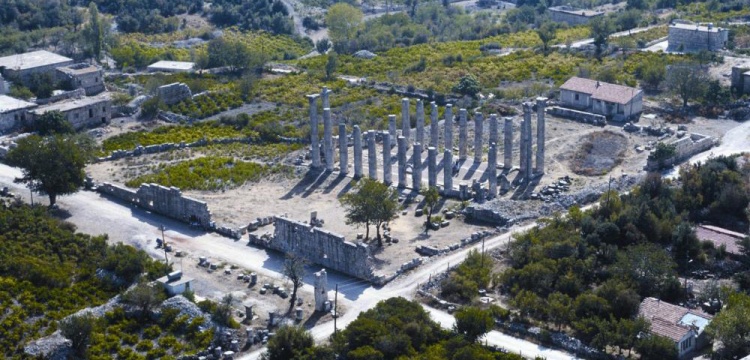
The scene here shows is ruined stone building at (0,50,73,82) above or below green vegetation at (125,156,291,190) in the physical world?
above

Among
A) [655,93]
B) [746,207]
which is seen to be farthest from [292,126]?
[746,207]

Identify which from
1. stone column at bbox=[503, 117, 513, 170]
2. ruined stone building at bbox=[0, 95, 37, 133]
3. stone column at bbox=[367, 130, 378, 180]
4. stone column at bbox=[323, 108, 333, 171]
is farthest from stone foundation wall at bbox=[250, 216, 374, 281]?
ruined stone building at bbox=[0, 95, 37, 133]

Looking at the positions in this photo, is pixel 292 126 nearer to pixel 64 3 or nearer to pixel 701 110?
pixel 701 110

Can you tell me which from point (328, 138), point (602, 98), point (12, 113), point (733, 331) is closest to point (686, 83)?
point (602, 98)

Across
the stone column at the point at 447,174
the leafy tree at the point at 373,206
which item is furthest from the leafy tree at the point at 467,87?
the leafy tree at the point at 373,206

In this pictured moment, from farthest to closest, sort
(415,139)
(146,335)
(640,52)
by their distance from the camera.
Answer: (640,52) < (415,139) < (146,335)

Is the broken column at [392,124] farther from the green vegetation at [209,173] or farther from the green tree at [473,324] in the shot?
the green tree at [473,324]

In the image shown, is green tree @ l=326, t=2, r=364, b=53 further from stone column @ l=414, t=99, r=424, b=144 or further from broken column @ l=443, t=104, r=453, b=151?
broken column @ l=443, t=104, r=453, b=151
